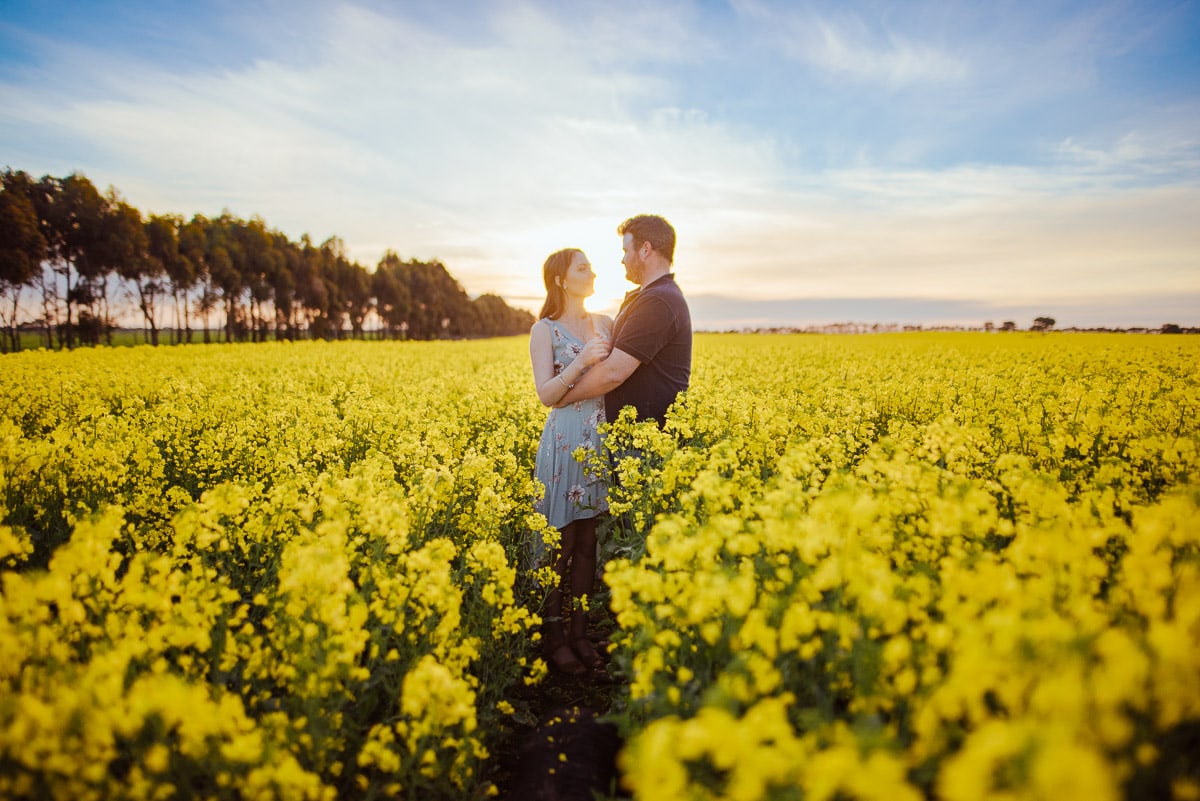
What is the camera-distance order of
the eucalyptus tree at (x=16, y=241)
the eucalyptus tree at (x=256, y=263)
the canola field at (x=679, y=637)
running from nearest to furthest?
1. the canola field at (x=679, y=637)
2. the eucalyptus tree at (x=16, y=241)
3. the eucalyptus tree at (x=256, y=263)

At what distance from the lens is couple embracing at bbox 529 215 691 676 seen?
15.0 ft

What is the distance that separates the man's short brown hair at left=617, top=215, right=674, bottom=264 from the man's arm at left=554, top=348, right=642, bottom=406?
2.85ft

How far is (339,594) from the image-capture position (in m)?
2.79

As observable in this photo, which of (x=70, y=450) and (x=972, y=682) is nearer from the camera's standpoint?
(x=972, y=682)

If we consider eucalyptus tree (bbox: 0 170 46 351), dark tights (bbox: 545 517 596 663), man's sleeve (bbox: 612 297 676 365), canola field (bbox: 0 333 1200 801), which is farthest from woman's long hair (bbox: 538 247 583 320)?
eucalyptus tree (bbox: 0 170 46 351)

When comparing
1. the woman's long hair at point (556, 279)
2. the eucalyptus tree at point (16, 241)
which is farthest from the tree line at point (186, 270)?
the woman's long hair at point (556, 279)

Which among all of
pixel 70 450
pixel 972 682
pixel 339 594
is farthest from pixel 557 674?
pixel 70 450

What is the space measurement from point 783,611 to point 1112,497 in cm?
235

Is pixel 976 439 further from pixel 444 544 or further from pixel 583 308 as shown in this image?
pixel 444 544

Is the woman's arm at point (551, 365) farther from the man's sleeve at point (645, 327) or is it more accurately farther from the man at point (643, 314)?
the man's sleeve at point (645, 327)

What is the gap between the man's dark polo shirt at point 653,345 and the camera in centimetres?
451

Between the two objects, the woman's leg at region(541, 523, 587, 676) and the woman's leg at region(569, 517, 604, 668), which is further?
the woman's leg at region(569, 517, 604, 668)

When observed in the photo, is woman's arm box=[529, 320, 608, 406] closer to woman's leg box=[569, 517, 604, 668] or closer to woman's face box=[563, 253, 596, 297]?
woman's face box=[563, 253, 596, 297]

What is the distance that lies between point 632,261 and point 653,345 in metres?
0.70
